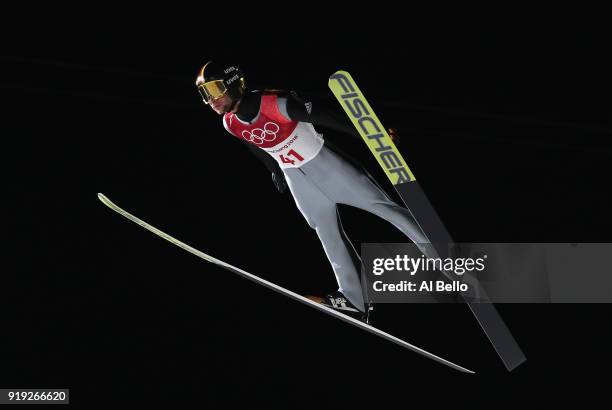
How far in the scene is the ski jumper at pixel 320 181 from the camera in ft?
12.9

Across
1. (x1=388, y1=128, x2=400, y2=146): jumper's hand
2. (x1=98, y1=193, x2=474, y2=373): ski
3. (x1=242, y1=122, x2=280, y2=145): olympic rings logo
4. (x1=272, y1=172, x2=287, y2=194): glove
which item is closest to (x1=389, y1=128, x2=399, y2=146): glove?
(x1=388, y1=128, x2=400, y2=146): jumper's hand

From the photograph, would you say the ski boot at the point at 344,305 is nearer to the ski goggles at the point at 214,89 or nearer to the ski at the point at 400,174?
the ski at the point at 400,174

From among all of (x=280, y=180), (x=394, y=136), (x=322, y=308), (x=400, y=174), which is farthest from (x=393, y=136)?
(x=322, y=308)

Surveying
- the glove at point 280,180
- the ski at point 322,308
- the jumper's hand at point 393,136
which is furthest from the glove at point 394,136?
the ski at point 322,308

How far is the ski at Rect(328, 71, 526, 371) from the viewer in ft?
12.1

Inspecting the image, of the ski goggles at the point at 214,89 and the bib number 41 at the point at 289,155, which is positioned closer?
the ski goggles at the point at 214,89

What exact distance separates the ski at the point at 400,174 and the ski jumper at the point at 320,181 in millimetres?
196

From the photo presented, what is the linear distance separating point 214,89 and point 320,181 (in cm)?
59

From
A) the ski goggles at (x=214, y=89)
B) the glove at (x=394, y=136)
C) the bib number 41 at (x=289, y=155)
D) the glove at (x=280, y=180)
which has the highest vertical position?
the ski goggles at (x=214, y=89)

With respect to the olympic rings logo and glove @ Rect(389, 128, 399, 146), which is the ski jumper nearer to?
the olympic rings logo

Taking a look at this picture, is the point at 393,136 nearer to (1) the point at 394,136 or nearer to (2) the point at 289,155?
(1) the point at 394,136

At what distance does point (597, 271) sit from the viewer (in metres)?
4.58

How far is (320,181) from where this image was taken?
4.09 meters

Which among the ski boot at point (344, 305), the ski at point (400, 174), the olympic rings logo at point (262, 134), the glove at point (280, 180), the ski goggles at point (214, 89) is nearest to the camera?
the ski at point (400, 174)
